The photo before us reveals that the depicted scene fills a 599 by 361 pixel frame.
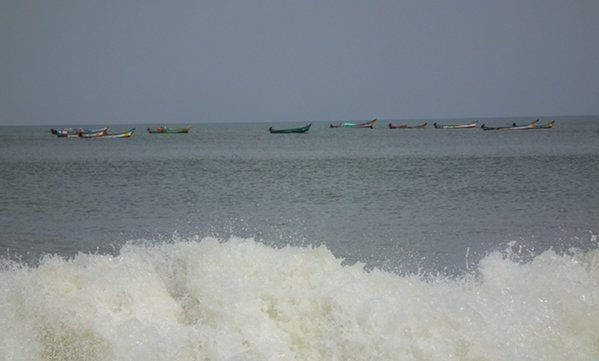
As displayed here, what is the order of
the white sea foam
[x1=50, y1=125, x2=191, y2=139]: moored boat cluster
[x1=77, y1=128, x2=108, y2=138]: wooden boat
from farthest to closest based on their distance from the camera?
[x1=77, y1=128, x2=108, y2=138]: wooden boat < [x1=50, y1=125, x2=191, y2=139]: moored boat cluster < the white sea foam

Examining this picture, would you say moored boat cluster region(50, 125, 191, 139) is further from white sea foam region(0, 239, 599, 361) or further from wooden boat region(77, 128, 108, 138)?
white sea foam region(0, 239, 599, 361)

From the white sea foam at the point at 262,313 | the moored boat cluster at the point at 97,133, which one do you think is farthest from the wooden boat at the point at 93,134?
the white sea foam at the point at 262,313

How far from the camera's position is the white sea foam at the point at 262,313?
7.55 metres

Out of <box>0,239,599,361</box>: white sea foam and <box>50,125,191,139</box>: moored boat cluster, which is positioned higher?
<box>0,239,599,361</box>: white sea foam

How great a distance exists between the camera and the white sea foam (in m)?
7.55

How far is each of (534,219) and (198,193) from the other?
1435 cm

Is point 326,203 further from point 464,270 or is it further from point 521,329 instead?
point 521,329

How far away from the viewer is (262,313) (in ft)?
26.2

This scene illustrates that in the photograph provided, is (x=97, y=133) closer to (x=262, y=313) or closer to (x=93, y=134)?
(x=93, y=134)

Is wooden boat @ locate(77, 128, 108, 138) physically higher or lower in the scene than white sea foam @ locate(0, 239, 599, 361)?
lower

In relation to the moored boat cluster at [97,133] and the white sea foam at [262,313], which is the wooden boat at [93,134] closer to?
the moored boat cluster at [97,133]

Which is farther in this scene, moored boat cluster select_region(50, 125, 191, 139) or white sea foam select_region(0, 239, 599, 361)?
moored boat cluster select_region(50, 125, 191, 139)

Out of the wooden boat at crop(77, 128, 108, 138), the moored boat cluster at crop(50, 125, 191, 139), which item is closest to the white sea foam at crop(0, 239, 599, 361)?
the moored boat cluster at crop(50, 125, 191, 139)

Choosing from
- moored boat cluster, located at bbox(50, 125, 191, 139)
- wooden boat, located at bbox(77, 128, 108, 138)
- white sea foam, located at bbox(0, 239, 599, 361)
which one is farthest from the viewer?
wooden boat, located at bbox(77, 128, 108, 138)
